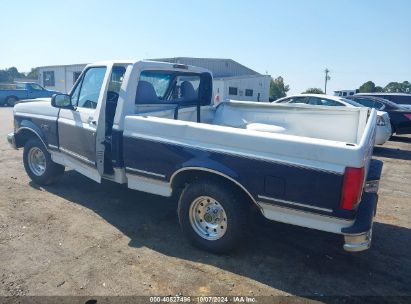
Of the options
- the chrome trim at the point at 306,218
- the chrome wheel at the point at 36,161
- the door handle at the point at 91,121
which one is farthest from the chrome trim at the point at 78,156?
the chrome trim at the point at 306,218

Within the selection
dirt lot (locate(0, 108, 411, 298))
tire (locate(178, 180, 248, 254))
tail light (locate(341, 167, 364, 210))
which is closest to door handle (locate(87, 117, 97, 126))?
dirt lot (locate(0, 108, 411, 298))

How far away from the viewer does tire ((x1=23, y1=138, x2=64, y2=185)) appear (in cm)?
604

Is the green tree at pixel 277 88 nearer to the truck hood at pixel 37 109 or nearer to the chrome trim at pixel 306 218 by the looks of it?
the truck hood at pixel 37 109

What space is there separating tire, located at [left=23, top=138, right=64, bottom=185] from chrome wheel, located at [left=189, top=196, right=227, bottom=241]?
3154 mm

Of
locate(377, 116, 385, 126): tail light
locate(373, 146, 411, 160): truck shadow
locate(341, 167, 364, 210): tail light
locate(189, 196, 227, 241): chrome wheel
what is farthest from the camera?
locate(373, 146, 411, 160): truck shadow

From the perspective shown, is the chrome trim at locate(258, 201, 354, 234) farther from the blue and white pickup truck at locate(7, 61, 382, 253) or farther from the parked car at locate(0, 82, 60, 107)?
the parked car at locate(0, 82, 60, 107)

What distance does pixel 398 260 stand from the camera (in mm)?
4055

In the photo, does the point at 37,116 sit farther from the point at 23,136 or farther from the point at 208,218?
the point at 208,218

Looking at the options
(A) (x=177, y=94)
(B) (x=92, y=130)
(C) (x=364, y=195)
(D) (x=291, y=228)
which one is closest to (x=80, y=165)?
(B) (x=92, y=130)

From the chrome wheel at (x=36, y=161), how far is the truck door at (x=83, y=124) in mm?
912

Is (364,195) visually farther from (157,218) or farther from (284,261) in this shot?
(157,218)

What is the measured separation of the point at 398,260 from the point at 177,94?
12.6 ft

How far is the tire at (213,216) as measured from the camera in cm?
A: 377

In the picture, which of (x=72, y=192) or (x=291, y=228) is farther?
(x=72, y=192)
